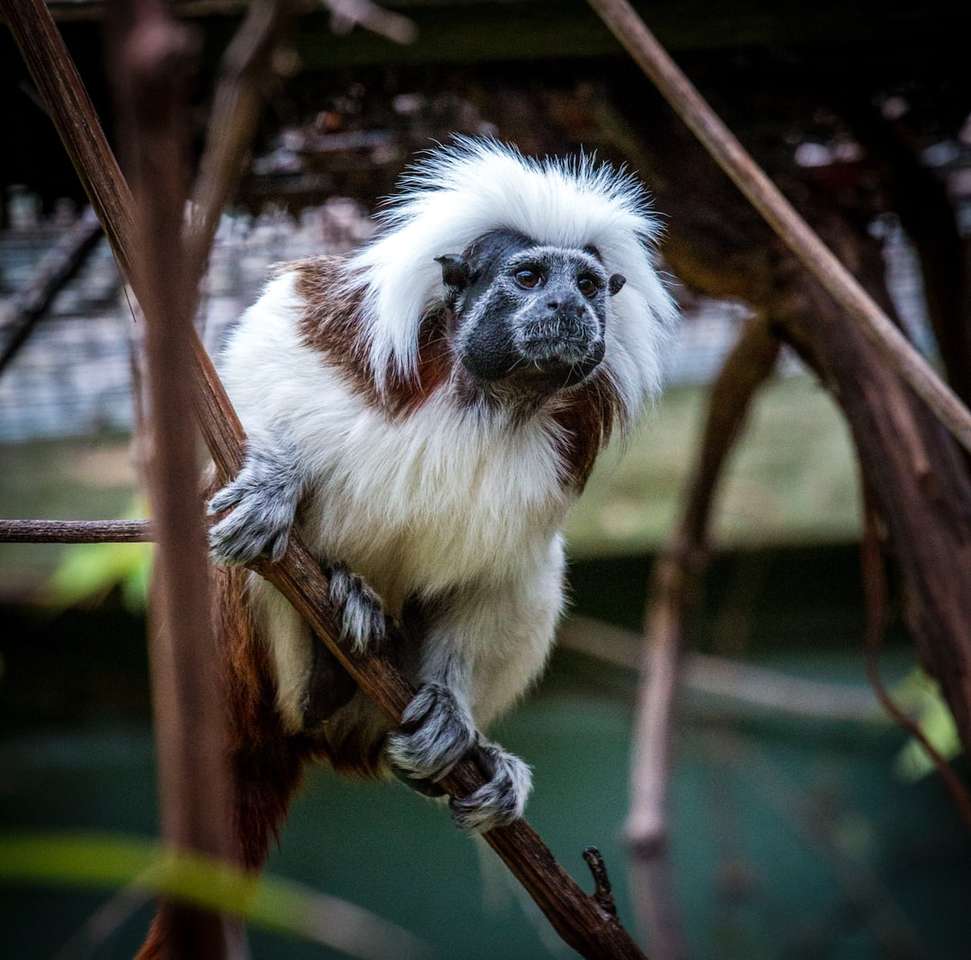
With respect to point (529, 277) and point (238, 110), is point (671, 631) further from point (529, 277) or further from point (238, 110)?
point (238, 110)

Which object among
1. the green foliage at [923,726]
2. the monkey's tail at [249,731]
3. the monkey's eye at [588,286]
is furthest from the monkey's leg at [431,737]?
the green foliage at [923,726]

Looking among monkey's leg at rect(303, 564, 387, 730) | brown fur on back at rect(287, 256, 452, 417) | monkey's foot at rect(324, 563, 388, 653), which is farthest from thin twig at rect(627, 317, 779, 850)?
monkey's foot at rect(324, 563, 388, 653)

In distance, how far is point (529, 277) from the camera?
196 centimetres

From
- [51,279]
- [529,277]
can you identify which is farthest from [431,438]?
[51,279]

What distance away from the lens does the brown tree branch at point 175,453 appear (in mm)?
460

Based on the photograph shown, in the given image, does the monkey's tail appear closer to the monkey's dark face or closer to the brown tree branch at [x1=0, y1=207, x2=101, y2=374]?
the monkey's dark face

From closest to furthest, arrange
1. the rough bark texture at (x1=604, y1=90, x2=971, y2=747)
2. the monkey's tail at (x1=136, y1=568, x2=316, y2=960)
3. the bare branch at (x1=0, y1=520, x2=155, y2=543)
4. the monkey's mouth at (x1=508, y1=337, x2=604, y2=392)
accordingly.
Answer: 1. the bare branch at (x1=0, y1=520, x2=155, y2=543)
2. the monkey's mouth at (x1=508, y1=337, x2=604, y2=392)
3. the monkey's tail at (x1=136, y1=568, x2=316, y2=960)
4. the rough bark texture at (x1=604, y1=90, x2=971, y2=747)

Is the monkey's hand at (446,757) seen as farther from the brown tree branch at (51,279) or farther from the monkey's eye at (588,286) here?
the brown tree branch at (51,279)

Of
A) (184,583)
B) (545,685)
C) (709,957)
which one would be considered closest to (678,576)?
(545,685)

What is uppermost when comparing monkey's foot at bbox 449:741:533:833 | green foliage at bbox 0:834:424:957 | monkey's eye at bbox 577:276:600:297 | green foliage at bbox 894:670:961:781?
monkey's eye at bbox 577:276:600:297

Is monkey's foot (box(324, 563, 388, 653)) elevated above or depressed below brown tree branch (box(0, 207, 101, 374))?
below

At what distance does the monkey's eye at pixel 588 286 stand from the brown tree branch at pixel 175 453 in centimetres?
149

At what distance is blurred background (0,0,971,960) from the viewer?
2.74 metres

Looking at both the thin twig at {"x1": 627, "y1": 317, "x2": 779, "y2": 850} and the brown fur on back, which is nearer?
the brown fur on back
